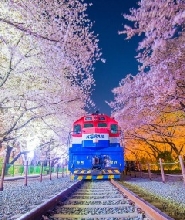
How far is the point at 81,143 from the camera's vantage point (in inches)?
584

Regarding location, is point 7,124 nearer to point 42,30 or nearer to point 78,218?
point 42,30

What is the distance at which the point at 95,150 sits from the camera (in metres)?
14.3

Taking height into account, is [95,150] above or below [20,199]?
above

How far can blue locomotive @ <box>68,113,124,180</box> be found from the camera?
13828 mm

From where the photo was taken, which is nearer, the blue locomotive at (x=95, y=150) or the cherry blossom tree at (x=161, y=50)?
the cherry blossom tree at (x=161, y=50)

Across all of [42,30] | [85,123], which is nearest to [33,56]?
[42,30]

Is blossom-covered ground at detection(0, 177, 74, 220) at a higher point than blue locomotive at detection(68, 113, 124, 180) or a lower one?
lower

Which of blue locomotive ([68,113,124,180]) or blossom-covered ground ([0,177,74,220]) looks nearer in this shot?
blossom-covered ground ([0,177,74,220])

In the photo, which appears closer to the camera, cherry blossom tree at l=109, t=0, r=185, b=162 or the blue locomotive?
cherry blossom tree at l=109, t=0, r=185, b=162

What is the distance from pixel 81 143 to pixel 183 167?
653 cm

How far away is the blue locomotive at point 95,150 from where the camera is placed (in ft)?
45.4

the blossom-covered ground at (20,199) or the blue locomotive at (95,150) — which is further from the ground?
the blue locomotive at (95,150)

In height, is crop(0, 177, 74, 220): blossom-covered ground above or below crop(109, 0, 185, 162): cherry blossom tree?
below

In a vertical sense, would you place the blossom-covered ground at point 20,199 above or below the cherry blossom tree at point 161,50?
below
